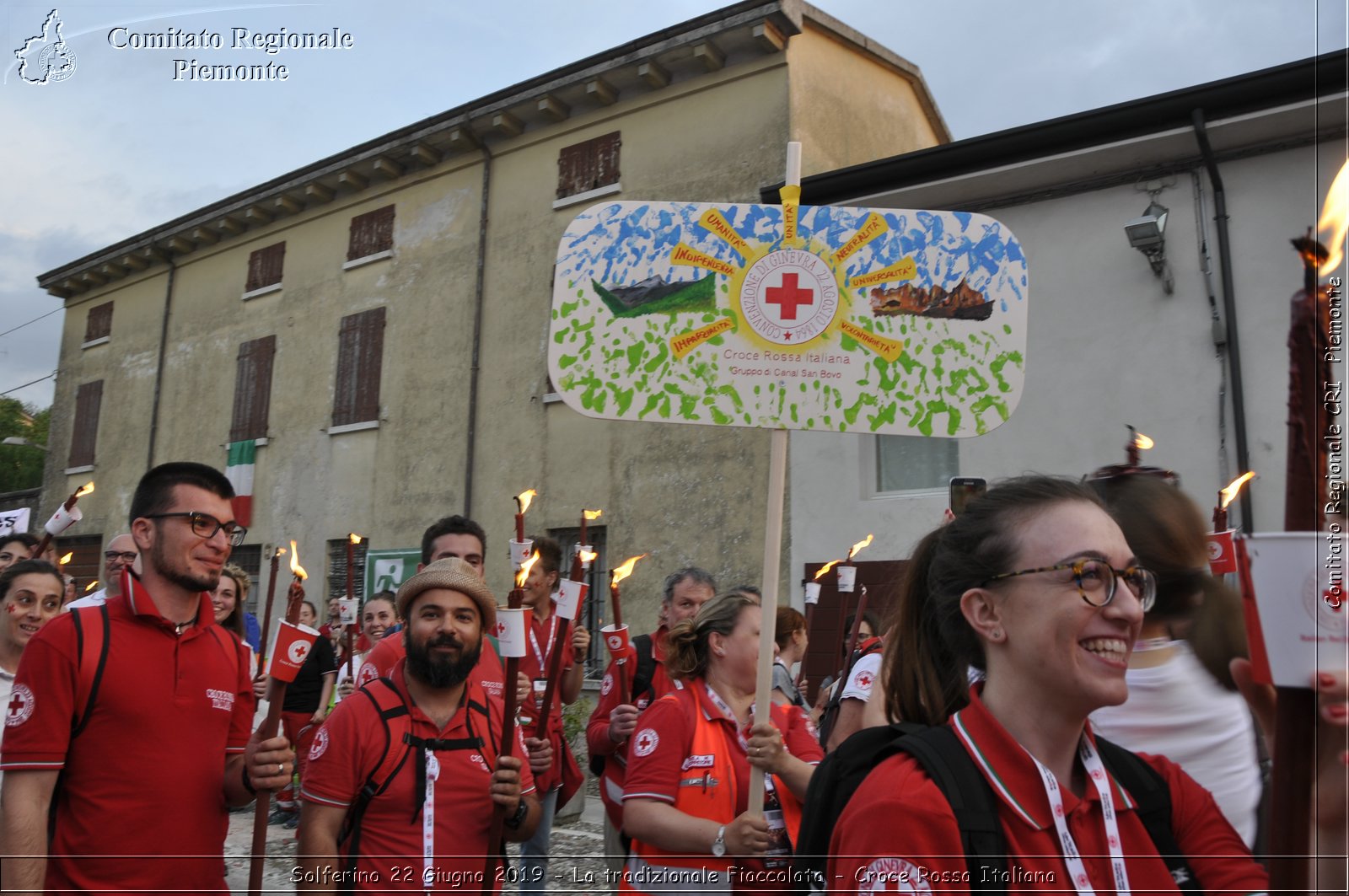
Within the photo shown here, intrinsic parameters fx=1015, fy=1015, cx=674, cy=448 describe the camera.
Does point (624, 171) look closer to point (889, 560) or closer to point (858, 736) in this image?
point (889, 560)

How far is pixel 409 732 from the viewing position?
333 cm

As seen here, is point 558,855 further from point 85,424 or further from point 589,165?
point 85,424

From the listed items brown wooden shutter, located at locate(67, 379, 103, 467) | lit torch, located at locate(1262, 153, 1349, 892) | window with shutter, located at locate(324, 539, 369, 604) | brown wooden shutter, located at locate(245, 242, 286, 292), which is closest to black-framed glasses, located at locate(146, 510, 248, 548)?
lit torch, located at locate(1262, 153, 1349, 892)

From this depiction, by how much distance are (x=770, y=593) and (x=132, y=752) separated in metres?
1.92

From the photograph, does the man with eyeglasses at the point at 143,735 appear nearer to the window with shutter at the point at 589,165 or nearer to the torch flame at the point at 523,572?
the torch flame at the point at 523,572

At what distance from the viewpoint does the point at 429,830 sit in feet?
10.5

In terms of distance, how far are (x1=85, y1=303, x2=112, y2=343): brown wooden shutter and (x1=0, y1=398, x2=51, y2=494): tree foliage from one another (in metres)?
3.55

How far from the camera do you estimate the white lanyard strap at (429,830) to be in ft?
10.4

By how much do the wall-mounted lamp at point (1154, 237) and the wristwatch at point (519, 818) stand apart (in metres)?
8.19

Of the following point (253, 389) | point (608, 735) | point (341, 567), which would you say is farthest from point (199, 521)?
point (253, 389)

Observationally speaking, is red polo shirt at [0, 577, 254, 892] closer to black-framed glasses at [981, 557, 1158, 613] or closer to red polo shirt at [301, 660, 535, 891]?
red polo shirt at [301, 660, 535, 891]

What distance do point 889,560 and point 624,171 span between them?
6.74 metres

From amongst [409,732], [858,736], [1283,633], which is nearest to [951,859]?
[858,736]

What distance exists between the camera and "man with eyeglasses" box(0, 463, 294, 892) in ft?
9.34
